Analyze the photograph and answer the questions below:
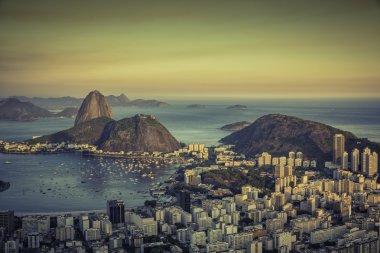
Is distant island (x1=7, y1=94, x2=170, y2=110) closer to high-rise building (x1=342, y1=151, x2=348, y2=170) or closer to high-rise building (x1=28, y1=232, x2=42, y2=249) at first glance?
high-rise building (x1=342, y1=151, x2=348, y2=170)

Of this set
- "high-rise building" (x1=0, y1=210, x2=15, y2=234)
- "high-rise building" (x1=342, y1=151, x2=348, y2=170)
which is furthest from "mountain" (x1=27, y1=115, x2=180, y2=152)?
"high-rise building" (x1=0, y1=210, x2=15, y2=234)

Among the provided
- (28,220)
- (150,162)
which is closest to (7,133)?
(150,162)

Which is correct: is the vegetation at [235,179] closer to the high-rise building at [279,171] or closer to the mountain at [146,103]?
the high-rise building at [279,171]

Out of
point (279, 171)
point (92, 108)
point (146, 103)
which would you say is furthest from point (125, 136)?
point (146, 103)

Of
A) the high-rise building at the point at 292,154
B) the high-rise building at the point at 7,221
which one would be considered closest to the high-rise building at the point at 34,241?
the high-rise building at the point at 7,221

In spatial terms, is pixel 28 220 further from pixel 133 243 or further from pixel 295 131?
pixel 295 131

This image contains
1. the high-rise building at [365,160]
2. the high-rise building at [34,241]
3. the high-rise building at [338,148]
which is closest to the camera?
the high-rise building at [34,241]

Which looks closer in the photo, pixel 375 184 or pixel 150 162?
pixel 375 184
